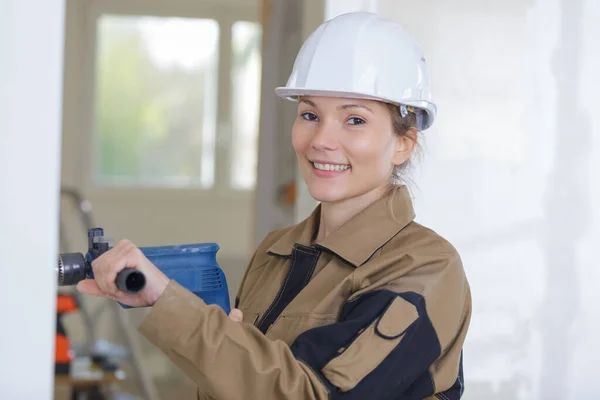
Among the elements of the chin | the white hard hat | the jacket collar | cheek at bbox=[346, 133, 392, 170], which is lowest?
the jacket collar

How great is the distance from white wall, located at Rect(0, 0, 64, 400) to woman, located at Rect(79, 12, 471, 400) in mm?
187

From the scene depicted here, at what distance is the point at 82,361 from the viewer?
15.7 ft

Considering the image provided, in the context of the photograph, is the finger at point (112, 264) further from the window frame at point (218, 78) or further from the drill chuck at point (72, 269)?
the window frame at point (218, 78)

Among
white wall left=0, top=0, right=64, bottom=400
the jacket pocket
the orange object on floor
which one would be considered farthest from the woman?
the orange object on floor

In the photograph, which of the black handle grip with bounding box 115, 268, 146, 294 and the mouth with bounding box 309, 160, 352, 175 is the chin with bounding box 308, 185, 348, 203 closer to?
the mouth with bounding box 309, 160, 352, 175

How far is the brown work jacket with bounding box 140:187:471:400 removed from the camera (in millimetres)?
1345

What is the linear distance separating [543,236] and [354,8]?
0.91 m

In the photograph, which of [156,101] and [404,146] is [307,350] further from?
[156,101]

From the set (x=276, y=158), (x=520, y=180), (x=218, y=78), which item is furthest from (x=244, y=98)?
(x=520, y=180)

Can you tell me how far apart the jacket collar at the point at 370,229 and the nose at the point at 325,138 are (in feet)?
0.51

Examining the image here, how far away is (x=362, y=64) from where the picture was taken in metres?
1.63

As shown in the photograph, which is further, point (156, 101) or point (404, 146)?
point (156, 101)

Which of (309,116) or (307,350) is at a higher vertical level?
(309,116)

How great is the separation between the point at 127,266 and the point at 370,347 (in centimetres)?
42
